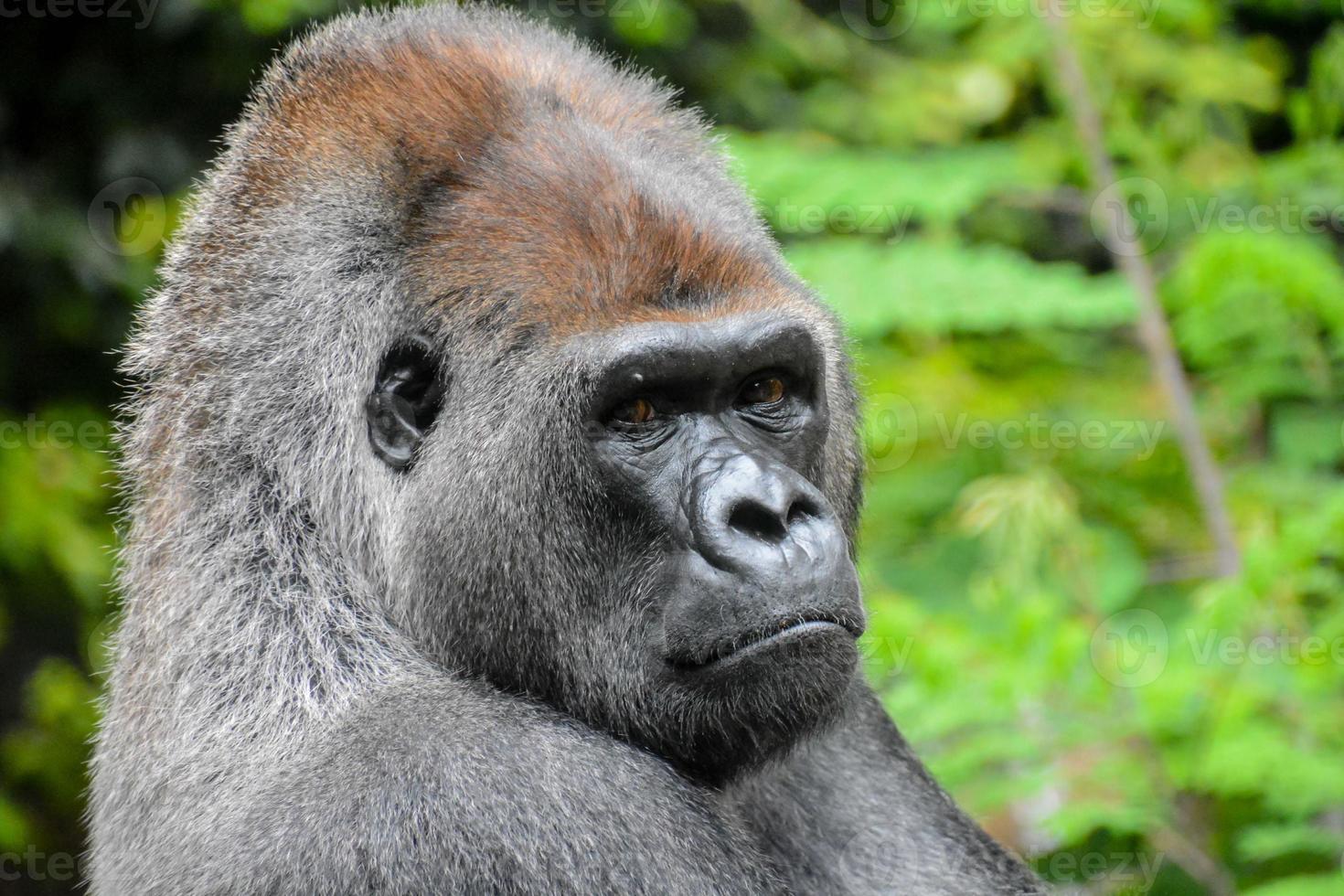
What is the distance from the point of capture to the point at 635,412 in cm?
336

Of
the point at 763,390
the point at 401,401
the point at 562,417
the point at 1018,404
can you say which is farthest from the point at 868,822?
the point at 1018,404

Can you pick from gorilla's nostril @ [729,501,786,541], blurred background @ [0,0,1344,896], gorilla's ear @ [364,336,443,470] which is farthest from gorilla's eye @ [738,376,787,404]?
blurred background @ [0,0,1344,896]

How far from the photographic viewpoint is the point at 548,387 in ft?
10.8

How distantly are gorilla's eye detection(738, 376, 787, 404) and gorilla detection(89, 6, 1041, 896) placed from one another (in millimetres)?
21

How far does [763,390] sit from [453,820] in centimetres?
133

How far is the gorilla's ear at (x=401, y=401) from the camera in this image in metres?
3.41

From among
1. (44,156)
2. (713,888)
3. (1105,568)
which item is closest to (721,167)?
(713,888)

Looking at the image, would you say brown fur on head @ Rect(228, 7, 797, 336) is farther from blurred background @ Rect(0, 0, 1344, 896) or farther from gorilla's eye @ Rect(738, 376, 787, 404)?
blurred background @ Rect(0, 0, 1344, 896)

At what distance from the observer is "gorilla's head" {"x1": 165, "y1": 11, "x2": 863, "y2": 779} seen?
10.4 feet

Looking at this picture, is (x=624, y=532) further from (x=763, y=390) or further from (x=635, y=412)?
(x=763, y=390)

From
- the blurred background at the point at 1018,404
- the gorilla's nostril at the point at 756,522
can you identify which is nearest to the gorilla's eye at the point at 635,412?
the gorilla's nostril at the point at 756,522

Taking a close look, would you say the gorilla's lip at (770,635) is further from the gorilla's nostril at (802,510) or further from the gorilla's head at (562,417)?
the gorilla's nostril at (802,510)

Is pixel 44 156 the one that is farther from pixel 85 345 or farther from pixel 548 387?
pixel 548 387

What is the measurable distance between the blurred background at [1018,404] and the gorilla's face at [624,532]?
168cm
